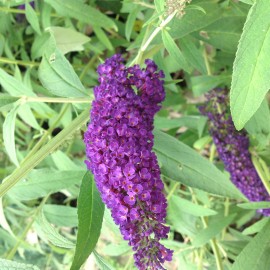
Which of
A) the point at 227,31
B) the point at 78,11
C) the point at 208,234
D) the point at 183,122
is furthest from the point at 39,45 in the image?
the point at 208,234

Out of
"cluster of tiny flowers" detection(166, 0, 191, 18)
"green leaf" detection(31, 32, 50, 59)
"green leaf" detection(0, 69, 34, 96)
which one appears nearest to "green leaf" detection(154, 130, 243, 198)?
"cluster of tiny flowers" detection(166, 0, 191, 18)

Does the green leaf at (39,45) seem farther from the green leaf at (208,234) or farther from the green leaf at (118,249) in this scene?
the green leaf at (208,234)

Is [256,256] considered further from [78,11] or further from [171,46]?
[78,11]

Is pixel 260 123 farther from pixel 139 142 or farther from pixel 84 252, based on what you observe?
pixel 84 252

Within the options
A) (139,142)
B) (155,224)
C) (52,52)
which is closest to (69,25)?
(52,52)

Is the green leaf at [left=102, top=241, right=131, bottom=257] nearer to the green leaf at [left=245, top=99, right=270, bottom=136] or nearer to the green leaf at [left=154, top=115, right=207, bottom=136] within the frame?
the green leaf at [left=154, top=115, right=207, bottom=136]

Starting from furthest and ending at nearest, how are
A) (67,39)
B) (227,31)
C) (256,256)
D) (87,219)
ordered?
(67,39) → (227,31) → (256,256) → (87,219)
